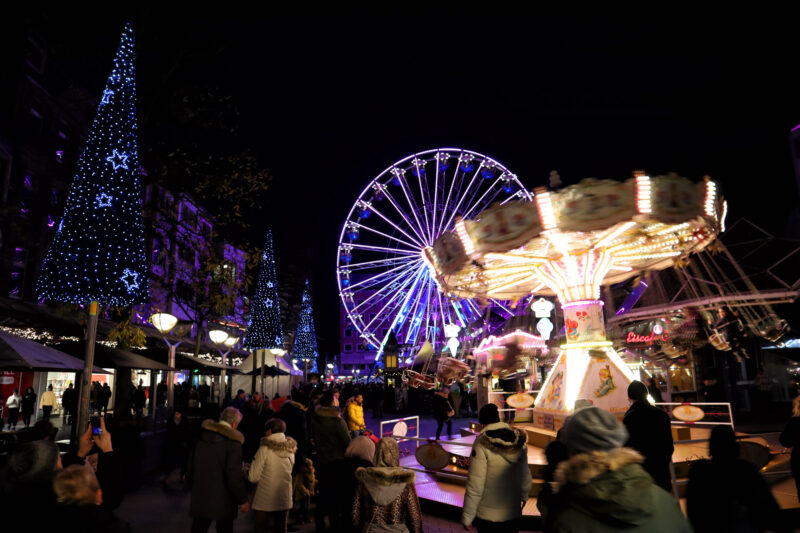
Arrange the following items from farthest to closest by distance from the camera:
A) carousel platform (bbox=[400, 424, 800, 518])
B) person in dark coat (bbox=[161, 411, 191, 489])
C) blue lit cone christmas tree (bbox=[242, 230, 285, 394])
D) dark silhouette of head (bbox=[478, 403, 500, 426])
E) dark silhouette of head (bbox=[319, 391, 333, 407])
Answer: blue lit cone christmas tree (bbox=[242, 230, 285, 394])
person in dark coat (bbox=[161, 411, 191, 489])
carousel platform (bbox=[400, 424, 800, 518])
dark silhouette of head (bbox=[319, 391, 333, 407])
dark silhouette of head (bbox=[478, 403, 500, 426])

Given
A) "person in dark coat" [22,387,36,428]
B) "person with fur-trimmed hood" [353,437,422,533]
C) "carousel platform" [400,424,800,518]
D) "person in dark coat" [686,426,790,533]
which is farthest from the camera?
"person in dark coat" [22,387,36,428]

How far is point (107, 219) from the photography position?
10.6 metres

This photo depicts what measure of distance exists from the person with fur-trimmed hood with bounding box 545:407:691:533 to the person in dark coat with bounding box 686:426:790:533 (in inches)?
43.5

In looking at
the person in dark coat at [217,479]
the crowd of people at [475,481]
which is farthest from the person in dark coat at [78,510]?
the person in dark coat at [217,479]

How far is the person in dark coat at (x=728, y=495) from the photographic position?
3156 mm

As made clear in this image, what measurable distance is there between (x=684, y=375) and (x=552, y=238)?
15795mm

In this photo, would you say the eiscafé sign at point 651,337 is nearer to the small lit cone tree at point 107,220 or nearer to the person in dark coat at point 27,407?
the small lit cone tree at point 107,220

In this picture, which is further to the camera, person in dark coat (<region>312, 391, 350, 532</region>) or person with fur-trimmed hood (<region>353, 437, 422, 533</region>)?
person in dark coat (<region>312, 391, 350, 532</region>)

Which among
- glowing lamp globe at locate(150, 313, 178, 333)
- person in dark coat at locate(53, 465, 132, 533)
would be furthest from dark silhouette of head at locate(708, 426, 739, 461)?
glowing lamp globe at locate(150, 313, 178, 333)

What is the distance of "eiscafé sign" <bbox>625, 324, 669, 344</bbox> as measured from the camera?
23.7 meters

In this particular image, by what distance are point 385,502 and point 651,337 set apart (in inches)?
919

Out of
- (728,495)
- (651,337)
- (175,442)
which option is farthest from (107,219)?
(651,337)

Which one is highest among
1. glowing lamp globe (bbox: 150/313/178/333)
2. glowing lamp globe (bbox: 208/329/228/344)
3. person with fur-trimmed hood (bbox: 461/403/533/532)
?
glowing lamp globe (bbox: 150/313/178/333)

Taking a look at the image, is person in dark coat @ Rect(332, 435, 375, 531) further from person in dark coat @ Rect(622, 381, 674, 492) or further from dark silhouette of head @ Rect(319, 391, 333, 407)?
person in dark coat @ Rect(622, 381, 674, 492)
